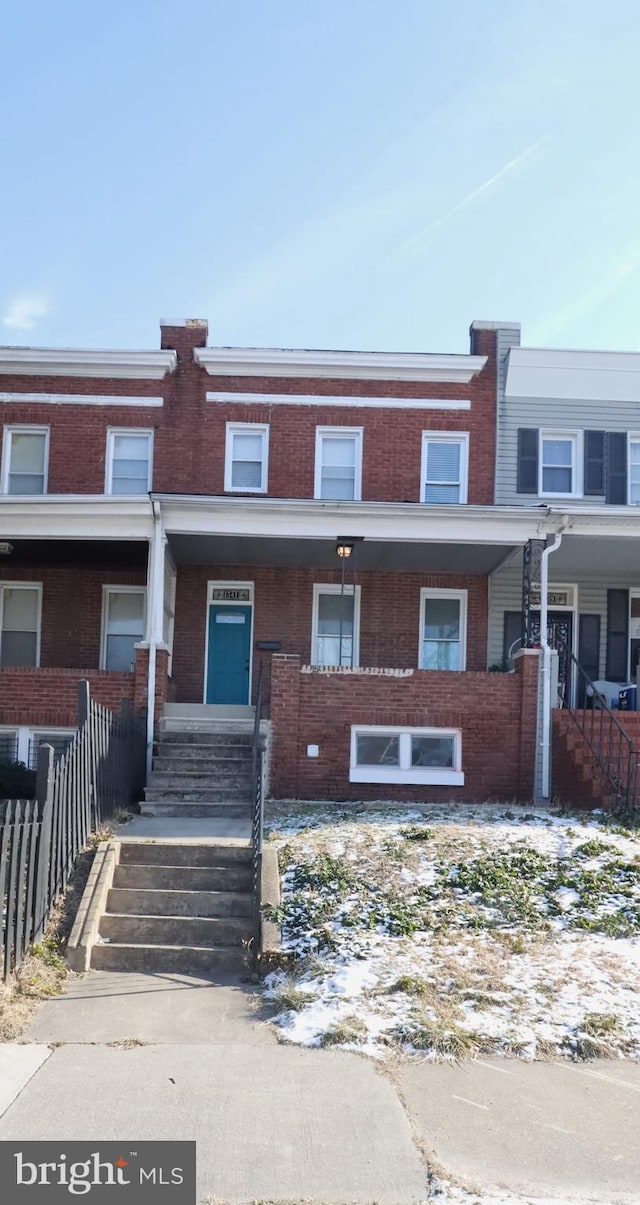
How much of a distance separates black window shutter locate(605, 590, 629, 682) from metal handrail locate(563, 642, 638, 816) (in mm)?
3971

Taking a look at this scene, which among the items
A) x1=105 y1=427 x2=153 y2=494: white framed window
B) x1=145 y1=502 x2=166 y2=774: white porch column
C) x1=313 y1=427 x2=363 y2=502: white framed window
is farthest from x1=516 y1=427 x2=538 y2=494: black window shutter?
x1=145 y1=502 x2=166 y2=774: white porch column

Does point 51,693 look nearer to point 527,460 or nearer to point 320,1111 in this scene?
point 527,460

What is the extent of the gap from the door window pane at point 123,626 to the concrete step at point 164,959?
32.4 ft

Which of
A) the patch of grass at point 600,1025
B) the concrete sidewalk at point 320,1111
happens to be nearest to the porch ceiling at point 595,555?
the patch of grass at point 600,1025

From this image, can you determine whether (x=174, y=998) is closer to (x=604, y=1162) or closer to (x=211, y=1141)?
(x=211, y=1141)

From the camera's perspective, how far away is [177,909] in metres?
8.44

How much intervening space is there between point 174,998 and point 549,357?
13827mm

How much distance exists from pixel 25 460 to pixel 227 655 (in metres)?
4.94

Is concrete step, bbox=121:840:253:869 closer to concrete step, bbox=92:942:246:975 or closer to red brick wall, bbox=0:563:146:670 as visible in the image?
concrete step, bbox=92:942:246:975

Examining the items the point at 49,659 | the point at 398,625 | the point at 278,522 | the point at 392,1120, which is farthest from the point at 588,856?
the point at 49,659

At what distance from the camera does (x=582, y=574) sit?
17875 mm

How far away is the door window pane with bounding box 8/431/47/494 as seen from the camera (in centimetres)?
1772

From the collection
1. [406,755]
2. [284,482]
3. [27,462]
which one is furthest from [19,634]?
[406,755]

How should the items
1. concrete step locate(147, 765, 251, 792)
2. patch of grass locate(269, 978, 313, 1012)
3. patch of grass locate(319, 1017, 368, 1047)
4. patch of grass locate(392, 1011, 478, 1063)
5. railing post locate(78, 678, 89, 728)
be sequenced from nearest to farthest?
patch of grass locate(392, 1011, 478, 1063), patch of grass locate(319, 1017, 368, 1047), patch of grass locate(269, 978, 313, 1012), railing post locate(78, 678, 89, 728), concrete step locate(147, 765, 251, 792)
